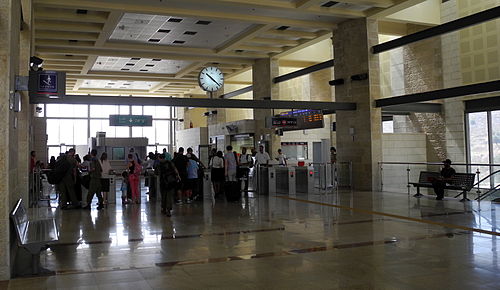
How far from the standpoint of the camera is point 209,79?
17.8m

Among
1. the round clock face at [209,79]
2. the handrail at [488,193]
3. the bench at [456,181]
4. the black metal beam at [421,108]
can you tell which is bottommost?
the handrail at [488,193]

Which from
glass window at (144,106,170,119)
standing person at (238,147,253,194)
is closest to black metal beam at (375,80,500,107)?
standing person at (238,147,253,194)

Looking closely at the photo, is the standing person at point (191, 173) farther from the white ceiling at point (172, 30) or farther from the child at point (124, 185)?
the white ceiling at point (172, 30)

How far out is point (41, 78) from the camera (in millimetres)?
6793

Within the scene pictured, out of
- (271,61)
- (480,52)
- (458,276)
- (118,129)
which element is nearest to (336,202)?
(458,276)

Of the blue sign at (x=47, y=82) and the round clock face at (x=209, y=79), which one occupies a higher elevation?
the round clock face at (x=209, y=79)

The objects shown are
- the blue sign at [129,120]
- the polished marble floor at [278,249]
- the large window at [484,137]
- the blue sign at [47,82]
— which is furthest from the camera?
the blue sign at [129,120]

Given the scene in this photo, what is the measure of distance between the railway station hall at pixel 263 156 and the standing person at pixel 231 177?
0.04 m

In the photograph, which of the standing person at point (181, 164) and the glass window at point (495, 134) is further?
the glass window at point (495, 134)

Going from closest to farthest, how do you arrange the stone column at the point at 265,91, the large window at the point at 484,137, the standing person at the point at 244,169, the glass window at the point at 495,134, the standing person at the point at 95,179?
the standing person at the point at 95,179 → the standing person at the point at 244,169 → the glass window at the point at 495,134 → the large window at the point at 484,137 → the stone column at the point at 265,91

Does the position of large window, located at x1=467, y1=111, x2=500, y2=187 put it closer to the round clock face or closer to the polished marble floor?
→ the polished marble floor

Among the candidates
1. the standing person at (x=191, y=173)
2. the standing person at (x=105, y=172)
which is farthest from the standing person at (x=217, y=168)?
the standing person at (x=105, y=172)

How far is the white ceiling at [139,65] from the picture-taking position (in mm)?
24000

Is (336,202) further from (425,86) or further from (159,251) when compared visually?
(425,86)
